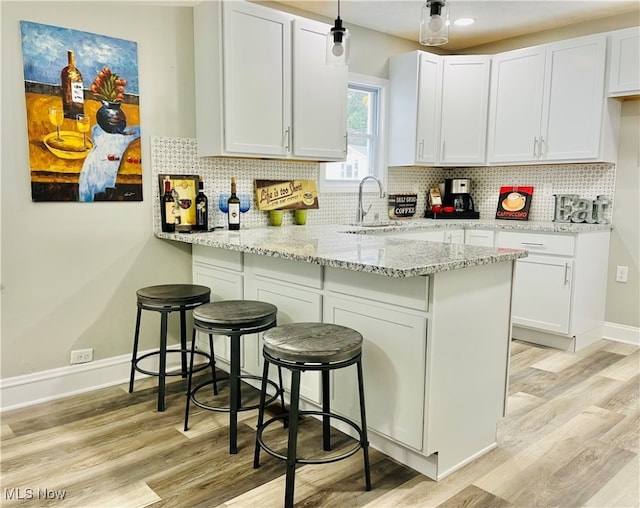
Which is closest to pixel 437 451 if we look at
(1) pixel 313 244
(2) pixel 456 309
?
(2) pixel 456 309

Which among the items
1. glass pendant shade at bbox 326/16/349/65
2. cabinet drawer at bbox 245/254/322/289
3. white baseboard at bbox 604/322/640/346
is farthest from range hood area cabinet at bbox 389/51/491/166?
cabinet drawer at bbox 245/254/322/289

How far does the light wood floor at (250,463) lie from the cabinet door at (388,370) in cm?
21

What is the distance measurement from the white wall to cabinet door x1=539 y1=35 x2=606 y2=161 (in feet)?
9.07

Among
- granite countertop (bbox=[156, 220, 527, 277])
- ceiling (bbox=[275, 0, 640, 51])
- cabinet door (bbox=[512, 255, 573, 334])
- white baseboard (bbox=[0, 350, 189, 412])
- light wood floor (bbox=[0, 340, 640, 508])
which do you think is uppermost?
ceiling (bbox=[275, 0, 640, 51])

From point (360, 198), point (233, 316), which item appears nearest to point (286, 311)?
point (233, 316)

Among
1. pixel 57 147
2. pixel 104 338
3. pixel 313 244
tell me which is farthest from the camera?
pixel 104 338

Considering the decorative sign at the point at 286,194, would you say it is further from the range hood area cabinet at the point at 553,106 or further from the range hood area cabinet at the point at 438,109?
the range hood area cabinet at the point at 553,106

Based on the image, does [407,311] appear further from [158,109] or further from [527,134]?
[527,134]

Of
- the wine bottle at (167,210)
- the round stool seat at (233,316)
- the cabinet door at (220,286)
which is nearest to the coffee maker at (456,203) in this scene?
the cabinet door at (220,286)

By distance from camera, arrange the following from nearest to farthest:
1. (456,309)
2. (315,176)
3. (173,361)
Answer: (456,309), (173,361), (315,176)

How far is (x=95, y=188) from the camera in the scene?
9.61ft

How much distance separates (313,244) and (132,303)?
134cm

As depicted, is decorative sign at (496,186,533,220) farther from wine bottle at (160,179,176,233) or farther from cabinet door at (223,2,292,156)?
wine bottle at (160,179,176,233)

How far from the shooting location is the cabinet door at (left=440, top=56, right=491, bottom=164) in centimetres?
438
